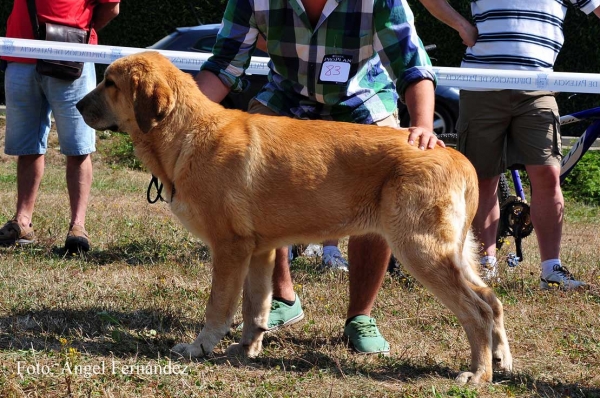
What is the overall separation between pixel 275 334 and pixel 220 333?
598mm

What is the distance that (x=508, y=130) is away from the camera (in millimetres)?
5973

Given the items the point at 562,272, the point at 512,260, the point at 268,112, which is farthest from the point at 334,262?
the point at 268,112

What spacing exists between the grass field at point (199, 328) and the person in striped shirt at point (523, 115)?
0.49 m

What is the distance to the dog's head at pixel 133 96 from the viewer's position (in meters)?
4.07

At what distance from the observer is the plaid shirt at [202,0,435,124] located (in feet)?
14.2

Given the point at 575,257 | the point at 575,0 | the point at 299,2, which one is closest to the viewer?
the point at 299,2

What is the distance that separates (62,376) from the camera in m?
3.57

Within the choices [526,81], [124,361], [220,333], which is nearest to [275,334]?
[220,333]

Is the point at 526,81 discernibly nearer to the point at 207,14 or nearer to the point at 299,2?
the point at 299,2

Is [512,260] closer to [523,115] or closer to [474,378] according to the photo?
[523,115]

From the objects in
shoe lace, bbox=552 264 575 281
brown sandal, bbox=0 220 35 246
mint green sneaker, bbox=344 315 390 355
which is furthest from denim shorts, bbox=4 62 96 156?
shoe lace, bbox=552 264 575 281

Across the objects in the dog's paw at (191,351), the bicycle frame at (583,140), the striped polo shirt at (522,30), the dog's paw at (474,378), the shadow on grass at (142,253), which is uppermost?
the striped polo shirt at (522,30)

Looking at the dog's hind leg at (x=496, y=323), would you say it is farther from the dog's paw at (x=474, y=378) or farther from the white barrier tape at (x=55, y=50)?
the white barrier tape at (x=55, y=50)

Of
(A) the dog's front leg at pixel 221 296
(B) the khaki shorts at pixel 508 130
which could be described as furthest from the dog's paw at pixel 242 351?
(B) the khaki shorts at pixel 508 130
